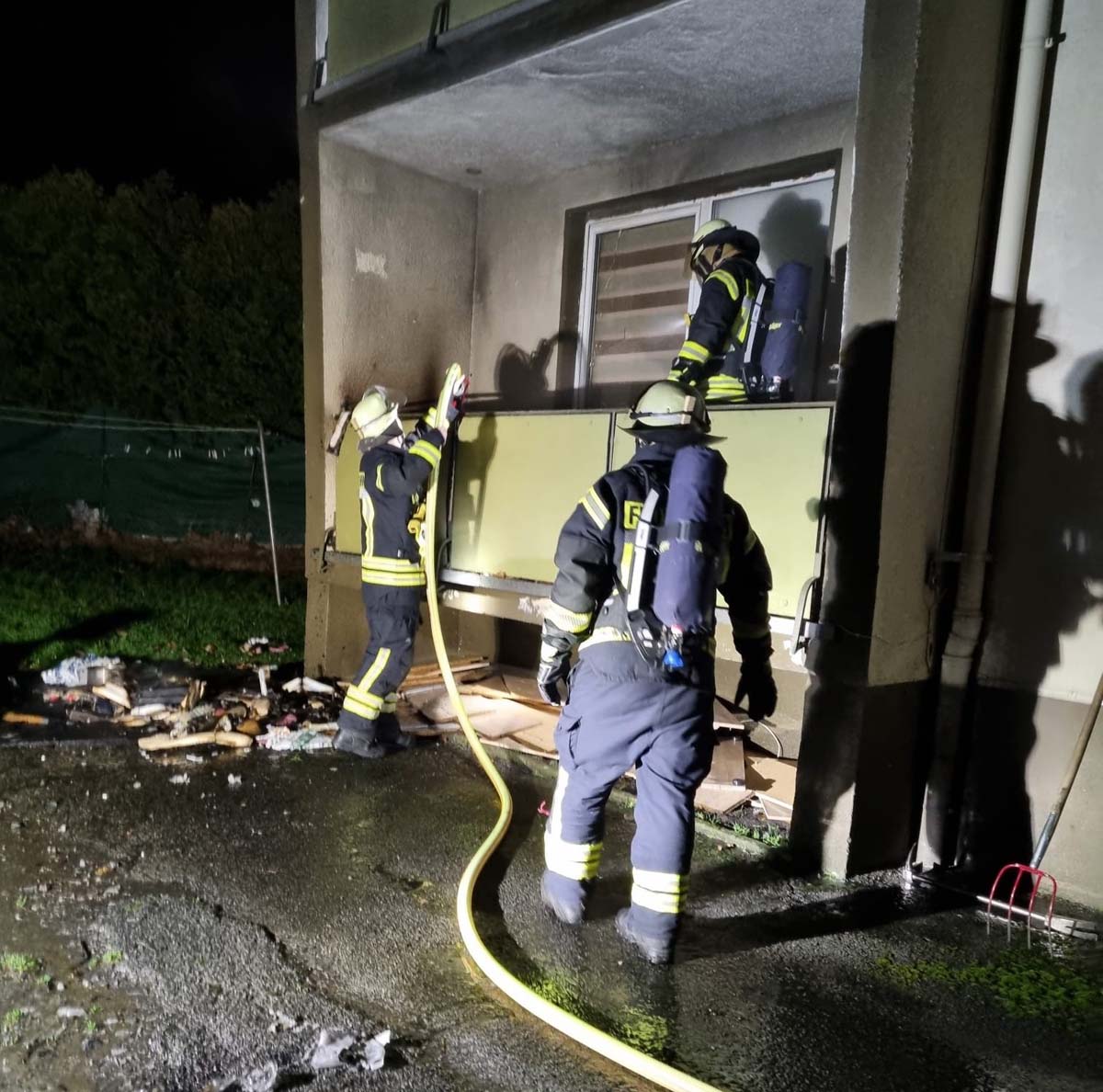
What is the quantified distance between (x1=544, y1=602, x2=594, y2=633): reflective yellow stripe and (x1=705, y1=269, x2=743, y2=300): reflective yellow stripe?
2.46m

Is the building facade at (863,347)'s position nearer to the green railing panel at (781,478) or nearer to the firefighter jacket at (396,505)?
the green railing panel at (781,478)

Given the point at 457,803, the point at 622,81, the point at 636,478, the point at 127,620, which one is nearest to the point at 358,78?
the point at 622,81

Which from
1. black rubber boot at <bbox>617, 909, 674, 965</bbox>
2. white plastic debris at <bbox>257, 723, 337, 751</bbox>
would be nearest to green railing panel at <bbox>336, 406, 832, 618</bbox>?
white plastic debris at <bbox>257, 723, 337, 751</bbox>

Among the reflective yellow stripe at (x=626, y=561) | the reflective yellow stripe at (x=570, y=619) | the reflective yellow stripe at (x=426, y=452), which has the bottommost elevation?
the reflective yellow stripe at (x=570, y=619)

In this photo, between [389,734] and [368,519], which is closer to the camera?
[368,519]

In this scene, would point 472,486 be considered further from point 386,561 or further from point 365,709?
point 365,709

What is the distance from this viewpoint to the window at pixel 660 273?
18.2 ft

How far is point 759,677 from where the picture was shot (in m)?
3.44

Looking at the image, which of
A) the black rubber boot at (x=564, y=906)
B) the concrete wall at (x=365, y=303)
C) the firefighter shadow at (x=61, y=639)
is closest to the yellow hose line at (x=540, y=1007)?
the black rubber boot at (x=564, y=906)

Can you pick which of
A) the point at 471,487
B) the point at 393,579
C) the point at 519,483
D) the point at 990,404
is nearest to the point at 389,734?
the point at 393,579

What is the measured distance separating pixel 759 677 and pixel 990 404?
1725mm

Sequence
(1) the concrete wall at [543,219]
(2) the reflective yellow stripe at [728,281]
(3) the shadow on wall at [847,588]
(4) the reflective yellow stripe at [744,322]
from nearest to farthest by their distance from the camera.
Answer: (3) the shadow on wall at [847,588]
(2) the reflective yellow stripe at [728,281]
(4) the reflective yellow stripe at [744,322]
(1) the concrete wall at [543,219]

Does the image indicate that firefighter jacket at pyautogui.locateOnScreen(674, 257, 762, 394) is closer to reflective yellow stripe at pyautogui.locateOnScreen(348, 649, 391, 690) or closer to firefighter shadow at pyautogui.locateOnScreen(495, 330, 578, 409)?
firefighter shadow at pyautogui.locateOnScreen(495, 330, 578, 409)

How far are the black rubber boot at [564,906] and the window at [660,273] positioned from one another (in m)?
3.77
